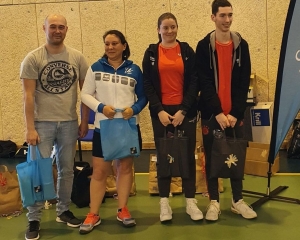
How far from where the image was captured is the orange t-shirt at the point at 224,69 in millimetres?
3068

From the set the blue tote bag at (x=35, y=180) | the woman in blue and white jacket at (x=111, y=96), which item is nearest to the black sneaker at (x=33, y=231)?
the blue tote bag at (x=35, y=180)

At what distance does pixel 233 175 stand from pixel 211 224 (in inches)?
15.8

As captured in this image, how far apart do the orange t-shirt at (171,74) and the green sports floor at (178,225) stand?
3.06 feet

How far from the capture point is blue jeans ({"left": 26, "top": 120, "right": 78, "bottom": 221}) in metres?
3.06

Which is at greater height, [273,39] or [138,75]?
[273,39]

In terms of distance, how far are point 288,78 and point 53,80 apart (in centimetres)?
175

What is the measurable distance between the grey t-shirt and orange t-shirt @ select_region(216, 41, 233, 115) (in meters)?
1.03

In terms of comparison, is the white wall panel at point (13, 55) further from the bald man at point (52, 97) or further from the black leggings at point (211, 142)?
the black leggings at point (211, 142)

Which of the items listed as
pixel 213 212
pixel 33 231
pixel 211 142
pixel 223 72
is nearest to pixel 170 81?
pixel 223 72

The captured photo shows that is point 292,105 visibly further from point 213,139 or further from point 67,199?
A: point 67,199

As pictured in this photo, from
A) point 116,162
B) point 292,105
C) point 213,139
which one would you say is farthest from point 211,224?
point 292,105

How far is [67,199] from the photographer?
3309mm

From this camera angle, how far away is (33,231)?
3.10m

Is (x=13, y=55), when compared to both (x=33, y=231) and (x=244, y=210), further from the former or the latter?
(x=244, y=210)
